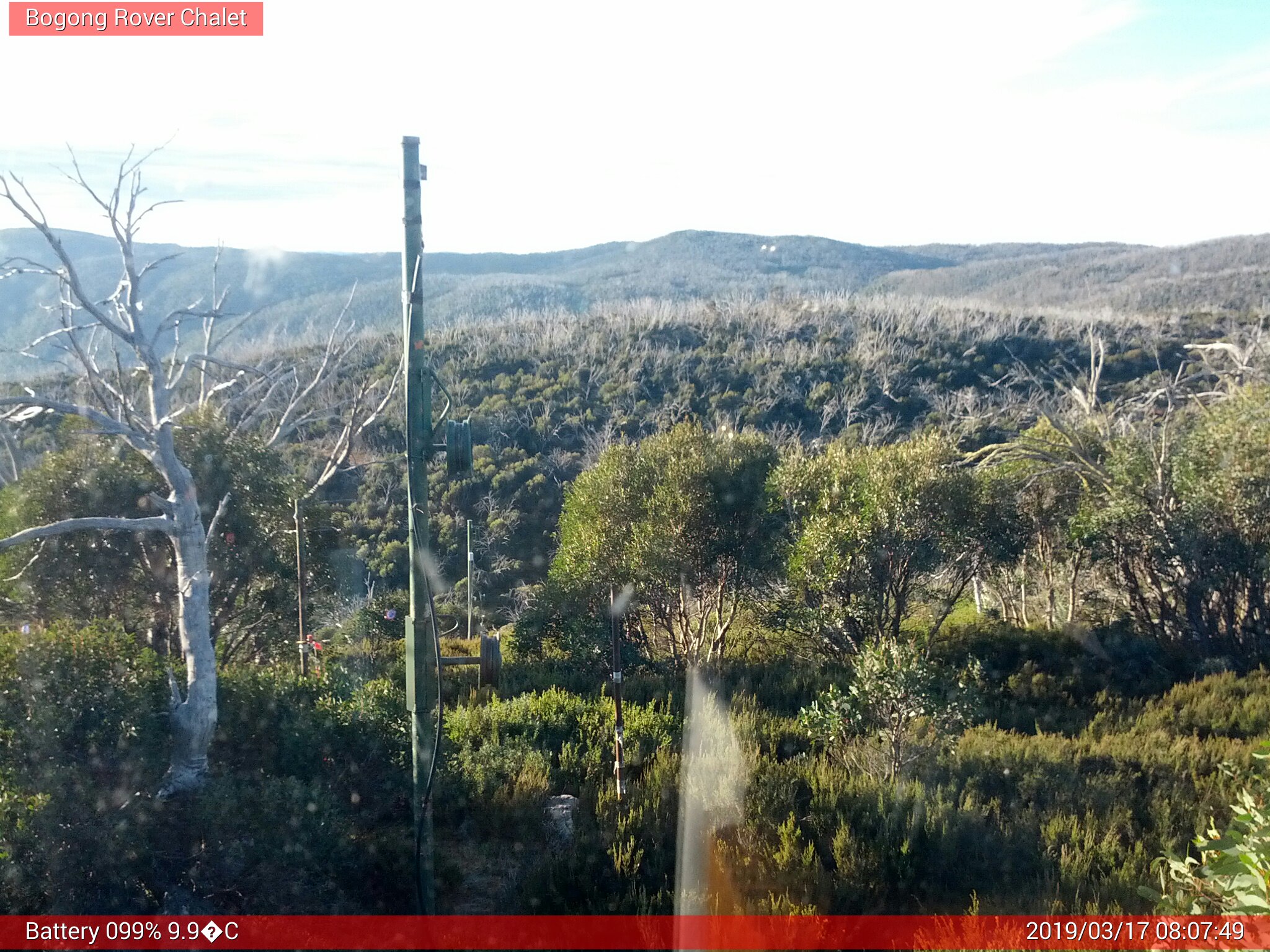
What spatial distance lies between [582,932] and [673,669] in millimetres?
6242

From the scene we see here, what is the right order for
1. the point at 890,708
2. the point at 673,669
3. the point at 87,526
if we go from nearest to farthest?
the point at 87,526, the point at 890,708, the point at 673,669

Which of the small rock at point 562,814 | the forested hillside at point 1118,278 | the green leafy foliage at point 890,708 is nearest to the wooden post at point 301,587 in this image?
the small rock at point 562,814

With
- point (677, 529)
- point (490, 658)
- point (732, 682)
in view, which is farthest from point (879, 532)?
point (490, 658)

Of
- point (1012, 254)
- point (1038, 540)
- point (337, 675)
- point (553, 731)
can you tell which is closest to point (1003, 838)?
point (553, 731)

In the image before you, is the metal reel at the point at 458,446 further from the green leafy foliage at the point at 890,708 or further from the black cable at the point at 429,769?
the green leafy foliage at the point at 890,708

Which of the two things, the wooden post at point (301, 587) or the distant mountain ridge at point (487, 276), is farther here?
the distant mountain ridge at point (487, 276)

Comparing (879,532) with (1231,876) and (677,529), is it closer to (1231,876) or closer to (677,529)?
(677,529)

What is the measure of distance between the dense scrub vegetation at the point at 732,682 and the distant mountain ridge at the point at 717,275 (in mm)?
15049

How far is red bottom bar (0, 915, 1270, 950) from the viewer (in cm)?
433

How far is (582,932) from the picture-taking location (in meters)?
4.84

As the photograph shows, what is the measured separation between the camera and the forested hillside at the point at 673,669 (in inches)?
199

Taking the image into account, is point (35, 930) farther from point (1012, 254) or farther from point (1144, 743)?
point (1012, 254)

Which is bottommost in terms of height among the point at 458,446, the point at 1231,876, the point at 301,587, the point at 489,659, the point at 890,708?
the point at 890,708

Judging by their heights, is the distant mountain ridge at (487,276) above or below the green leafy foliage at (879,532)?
above
